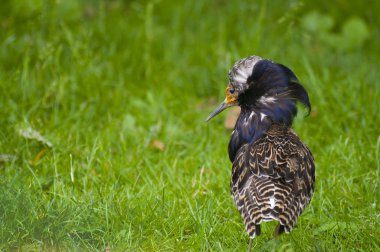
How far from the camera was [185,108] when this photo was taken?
21.4 feet

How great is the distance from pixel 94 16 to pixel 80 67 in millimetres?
1538

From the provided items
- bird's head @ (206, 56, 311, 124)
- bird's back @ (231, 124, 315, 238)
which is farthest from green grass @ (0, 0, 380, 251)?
bird's head @ (206, 56, 311, 124)

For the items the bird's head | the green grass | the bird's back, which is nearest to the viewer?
the bird's back

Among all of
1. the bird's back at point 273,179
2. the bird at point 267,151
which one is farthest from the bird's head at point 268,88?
the bird's back at point 273,179

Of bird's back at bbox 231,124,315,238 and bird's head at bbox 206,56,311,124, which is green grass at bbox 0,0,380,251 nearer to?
bird's back at bbox 231,124,315,238

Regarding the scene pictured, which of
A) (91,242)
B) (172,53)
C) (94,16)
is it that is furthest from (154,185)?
(94,16)

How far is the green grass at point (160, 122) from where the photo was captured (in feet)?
14.7

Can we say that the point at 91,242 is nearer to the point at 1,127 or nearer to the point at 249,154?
the point at 249,154

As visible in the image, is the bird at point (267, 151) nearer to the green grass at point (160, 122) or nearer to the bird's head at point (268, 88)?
the bird's head at point (268, 88)

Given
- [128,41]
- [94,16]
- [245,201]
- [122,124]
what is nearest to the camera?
[245,201]

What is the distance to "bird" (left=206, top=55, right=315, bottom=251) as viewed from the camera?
13.3ft

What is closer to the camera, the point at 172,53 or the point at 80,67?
the point at 80,67

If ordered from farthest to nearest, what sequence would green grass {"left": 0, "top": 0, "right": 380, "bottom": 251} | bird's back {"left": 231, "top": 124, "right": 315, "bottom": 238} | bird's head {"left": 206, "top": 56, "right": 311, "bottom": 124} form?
bird's head {"left": 206, "top": 56, "right": 311, "bottom": 124}
green grass {"left": 0, "top": 0, "right": 380, "bottom": 251}
bird's back {"left": 231, "top": 124, "right": 315, "bottom": 238}

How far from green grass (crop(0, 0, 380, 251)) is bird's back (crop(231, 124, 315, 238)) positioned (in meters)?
0.21
